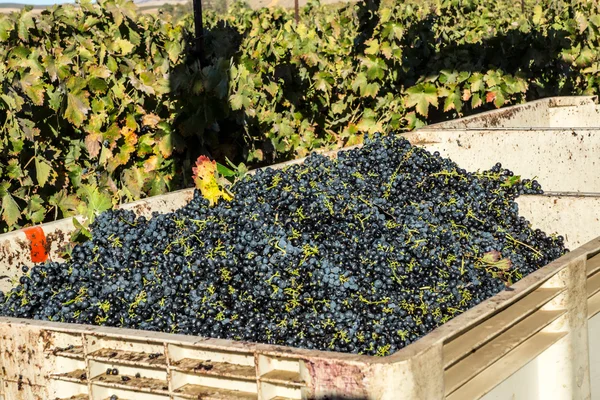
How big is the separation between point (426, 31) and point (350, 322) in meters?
6.26

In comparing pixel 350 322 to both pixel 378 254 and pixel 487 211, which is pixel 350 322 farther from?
pixel 487 211

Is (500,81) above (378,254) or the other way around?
the other way around

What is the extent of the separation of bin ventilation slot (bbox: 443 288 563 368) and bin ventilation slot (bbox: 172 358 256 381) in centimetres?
39

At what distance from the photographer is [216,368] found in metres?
1.68

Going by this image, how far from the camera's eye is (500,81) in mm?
6797

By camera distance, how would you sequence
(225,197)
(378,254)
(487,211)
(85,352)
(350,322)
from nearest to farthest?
(85,352) < (350,322) < (378,254) < (225,197) < (487,211)

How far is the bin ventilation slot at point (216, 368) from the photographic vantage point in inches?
64.7

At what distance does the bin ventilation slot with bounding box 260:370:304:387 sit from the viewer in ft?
5.16

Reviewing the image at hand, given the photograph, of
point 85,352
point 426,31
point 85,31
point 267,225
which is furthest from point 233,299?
point 426,31

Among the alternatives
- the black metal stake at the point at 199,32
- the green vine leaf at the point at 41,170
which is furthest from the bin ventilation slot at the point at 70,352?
the black metal stake at the point at 199,32

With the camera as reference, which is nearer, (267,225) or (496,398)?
(496,398)

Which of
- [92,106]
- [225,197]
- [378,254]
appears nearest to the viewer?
[378,254]

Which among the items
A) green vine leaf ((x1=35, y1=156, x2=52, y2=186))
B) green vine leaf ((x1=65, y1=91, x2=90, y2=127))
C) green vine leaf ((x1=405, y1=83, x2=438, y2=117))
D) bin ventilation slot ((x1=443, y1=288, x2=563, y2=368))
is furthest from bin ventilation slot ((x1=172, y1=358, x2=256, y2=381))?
green vine leaf ((x1=405, y1=83, x2=438, y2=117))

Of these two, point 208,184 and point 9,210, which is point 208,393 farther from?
point 9,210
